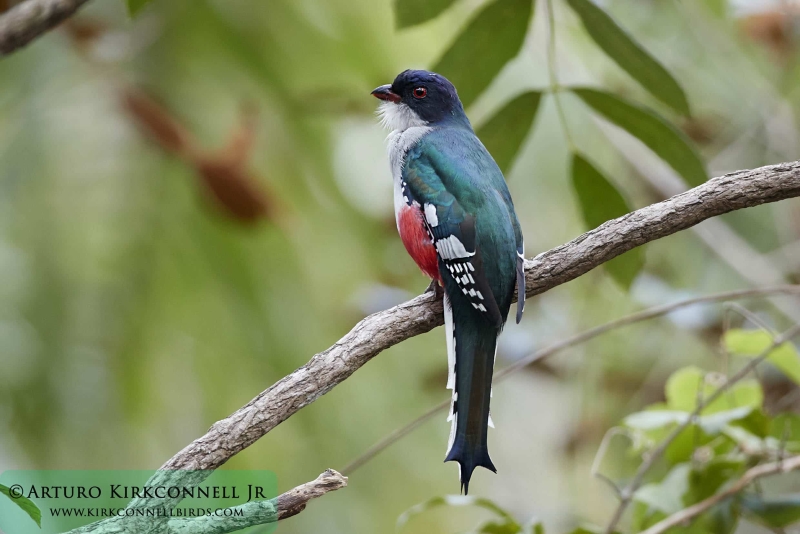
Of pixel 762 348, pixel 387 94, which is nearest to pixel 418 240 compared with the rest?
pixel 387 94

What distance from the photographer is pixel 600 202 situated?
9.84 feet

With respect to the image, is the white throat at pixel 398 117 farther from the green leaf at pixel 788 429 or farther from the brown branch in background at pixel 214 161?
the green leaf at pixel 788 429

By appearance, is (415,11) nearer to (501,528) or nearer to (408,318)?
(408,318)

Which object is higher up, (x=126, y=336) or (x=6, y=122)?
(x=6, y=122)

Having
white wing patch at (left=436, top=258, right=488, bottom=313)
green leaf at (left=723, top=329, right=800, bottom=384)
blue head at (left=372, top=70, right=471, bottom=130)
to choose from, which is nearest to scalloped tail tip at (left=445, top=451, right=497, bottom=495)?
white wing patch at (left=436, top=258, right=488, bottom=313)

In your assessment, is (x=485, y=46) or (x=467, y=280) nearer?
(x=467, y=280)

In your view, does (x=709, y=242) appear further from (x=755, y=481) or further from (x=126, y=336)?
(x=126, y=336)

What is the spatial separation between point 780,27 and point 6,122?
17.2ft

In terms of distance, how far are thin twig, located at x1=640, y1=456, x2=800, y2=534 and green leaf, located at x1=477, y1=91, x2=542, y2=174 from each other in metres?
1.41

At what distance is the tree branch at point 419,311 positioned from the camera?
2.08 meters

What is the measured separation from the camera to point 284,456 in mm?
4566

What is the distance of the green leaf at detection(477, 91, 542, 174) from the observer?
3.02m

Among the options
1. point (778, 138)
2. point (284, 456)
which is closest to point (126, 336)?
point (284, 456)

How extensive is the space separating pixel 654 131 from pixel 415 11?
0.94 metres
